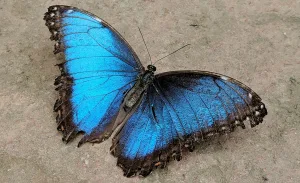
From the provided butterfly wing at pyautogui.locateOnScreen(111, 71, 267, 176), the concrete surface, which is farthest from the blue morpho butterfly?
the concrete surface

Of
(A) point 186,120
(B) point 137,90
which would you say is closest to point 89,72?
(B) point 137,90

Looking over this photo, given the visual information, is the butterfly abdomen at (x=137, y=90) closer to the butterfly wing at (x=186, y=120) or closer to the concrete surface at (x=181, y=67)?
the butterfly wing at (x=186, y=120)

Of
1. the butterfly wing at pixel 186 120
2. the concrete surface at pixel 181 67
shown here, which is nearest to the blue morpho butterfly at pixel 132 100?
the butterfly wing at pixel 186 120

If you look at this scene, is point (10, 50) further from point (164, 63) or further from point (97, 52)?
point (164, 63)

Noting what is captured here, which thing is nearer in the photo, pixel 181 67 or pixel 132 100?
pixel 132 100

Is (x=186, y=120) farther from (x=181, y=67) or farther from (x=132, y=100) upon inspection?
(x=181, y=67)

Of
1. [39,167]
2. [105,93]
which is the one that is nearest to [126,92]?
[105,93]
